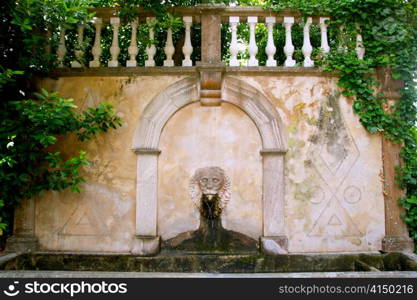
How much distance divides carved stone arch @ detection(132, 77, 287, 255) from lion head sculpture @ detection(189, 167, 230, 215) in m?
0.52

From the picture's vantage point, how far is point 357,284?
3.31 m

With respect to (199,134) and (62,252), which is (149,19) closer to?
(199,134)

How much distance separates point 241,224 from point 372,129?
220 centimetres

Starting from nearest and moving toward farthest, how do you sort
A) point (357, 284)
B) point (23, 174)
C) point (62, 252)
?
point (357, 284)
point (23, 174)
point (62, 252)

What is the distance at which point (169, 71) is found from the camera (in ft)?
16.8

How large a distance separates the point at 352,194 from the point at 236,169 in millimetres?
1617

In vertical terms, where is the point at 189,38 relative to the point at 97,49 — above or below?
above

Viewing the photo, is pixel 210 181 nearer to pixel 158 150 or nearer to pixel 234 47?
pixel 158 150

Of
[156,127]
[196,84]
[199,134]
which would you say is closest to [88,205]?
[156,127]

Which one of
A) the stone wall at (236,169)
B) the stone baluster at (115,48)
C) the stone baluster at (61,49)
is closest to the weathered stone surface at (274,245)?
the stone wall at (236,169)

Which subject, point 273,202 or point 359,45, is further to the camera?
point 359,45

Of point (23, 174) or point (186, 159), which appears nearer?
point (23, 174)

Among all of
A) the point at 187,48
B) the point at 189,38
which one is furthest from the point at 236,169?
the point at 189,38

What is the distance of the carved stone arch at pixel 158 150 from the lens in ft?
16.3
